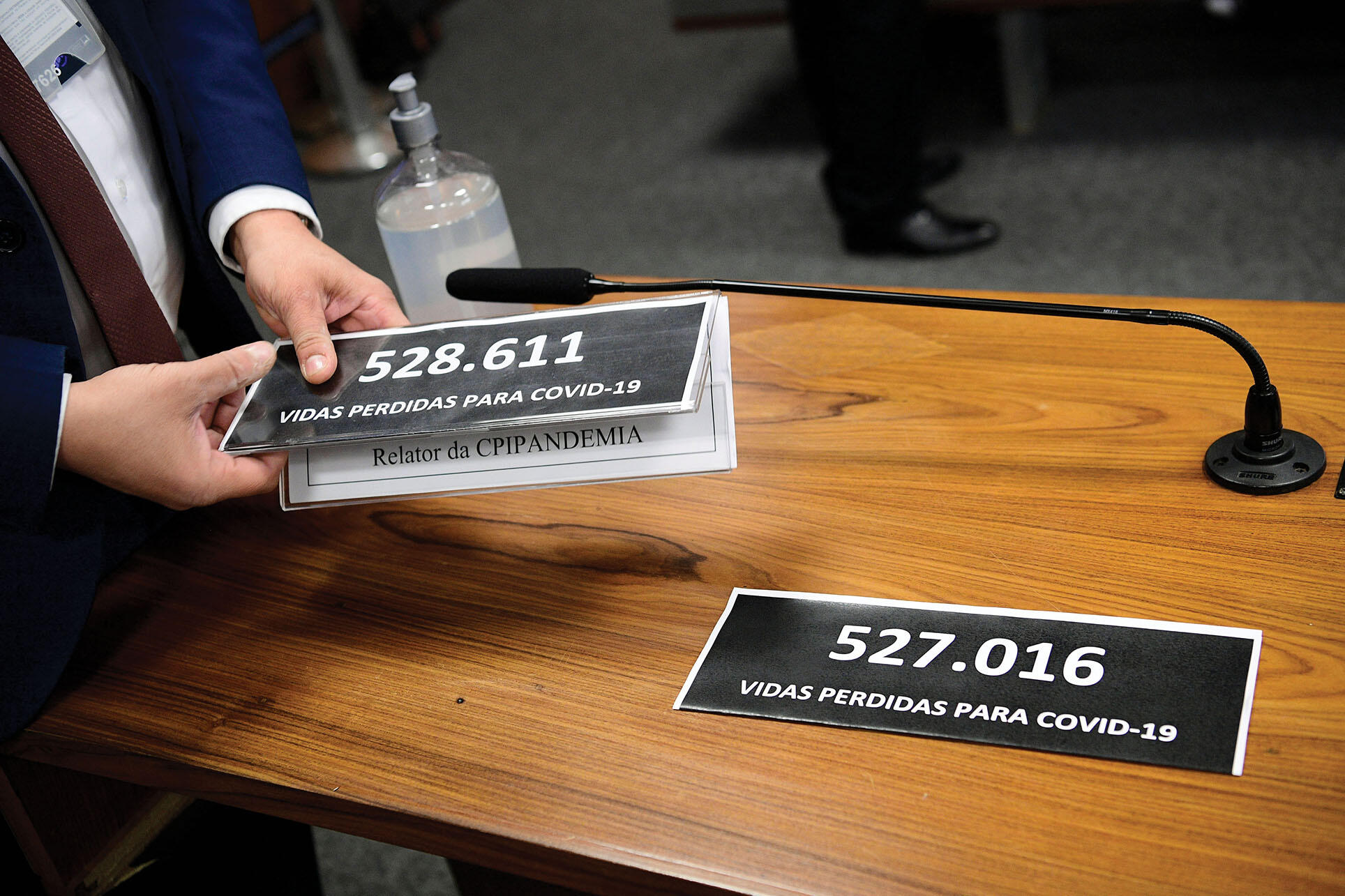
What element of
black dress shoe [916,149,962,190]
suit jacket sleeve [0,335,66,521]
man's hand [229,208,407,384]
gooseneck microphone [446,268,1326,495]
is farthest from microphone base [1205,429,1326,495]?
black dress shoe [916,149,962,190]

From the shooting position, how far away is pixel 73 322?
719mm

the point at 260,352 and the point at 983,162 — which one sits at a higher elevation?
the point at 260,352

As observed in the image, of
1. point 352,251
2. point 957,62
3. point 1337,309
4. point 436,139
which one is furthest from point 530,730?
point 957,62

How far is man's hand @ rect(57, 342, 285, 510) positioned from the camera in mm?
641

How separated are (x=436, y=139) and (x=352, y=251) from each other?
1.84 meters

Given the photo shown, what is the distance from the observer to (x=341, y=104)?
3223 mm

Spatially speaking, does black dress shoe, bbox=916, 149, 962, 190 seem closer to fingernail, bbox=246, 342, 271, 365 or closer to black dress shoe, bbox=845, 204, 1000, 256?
black dress shoe, bbox=845, 204, 1000, 256

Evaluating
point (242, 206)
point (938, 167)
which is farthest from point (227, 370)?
point (938, 167)

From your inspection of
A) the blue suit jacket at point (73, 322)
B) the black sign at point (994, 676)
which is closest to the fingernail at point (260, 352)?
the blue suit jacket at point (73, 322)

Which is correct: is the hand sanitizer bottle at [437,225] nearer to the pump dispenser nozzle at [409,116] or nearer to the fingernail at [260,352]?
the pump dispenser nozzle at [409,116]

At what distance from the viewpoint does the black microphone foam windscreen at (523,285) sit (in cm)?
74

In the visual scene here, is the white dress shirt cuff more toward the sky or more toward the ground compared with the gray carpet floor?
more toward the sky

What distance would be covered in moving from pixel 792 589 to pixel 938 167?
2.05 m

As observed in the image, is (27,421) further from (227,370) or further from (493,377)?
(493,377)
